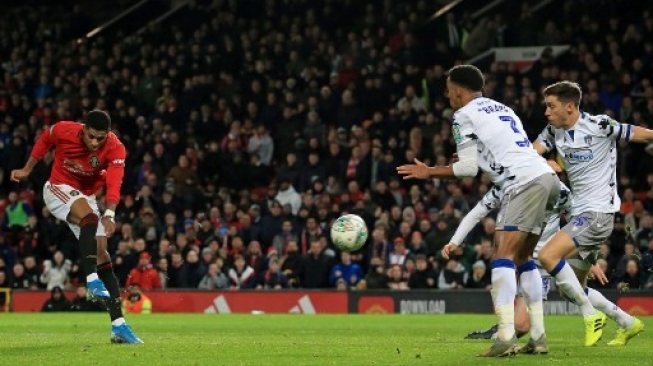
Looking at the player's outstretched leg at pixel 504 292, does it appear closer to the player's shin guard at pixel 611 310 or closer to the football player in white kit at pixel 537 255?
the football player in white kit at pixel 537 255

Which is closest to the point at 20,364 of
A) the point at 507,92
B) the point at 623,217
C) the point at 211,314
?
the point at 211,314

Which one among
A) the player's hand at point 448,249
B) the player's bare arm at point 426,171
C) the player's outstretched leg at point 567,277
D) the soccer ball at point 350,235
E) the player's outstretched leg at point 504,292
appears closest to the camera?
the player's outstretched leg at point 504,292

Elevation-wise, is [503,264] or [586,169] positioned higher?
[586,169]

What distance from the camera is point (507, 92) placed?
26156 mm

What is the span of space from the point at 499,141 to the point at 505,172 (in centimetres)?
A: 27

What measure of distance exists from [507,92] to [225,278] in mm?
6564

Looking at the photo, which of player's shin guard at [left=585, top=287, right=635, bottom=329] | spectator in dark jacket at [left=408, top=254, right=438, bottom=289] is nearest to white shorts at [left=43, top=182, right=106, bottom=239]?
player's shin guard at [left=585, top=287, right=635, bottom=329]

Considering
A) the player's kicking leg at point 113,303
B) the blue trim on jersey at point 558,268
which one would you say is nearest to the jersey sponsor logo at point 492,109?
the blue trim on jersey at point 558,268

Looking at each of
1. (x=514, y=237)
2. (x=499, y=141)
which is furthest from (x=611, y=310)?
(x=499, y=141)

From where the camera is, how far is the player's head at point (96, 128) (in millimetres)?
13195

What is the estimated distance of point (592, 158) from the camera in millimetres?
12797

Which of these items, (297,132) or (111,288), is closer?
(111,288)

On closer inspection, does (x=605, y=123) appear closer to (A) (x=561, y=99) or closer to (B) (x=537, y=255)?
(A) (x=561, y=99)

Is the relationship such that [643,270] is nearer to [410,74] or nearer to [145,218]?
[410,74]
